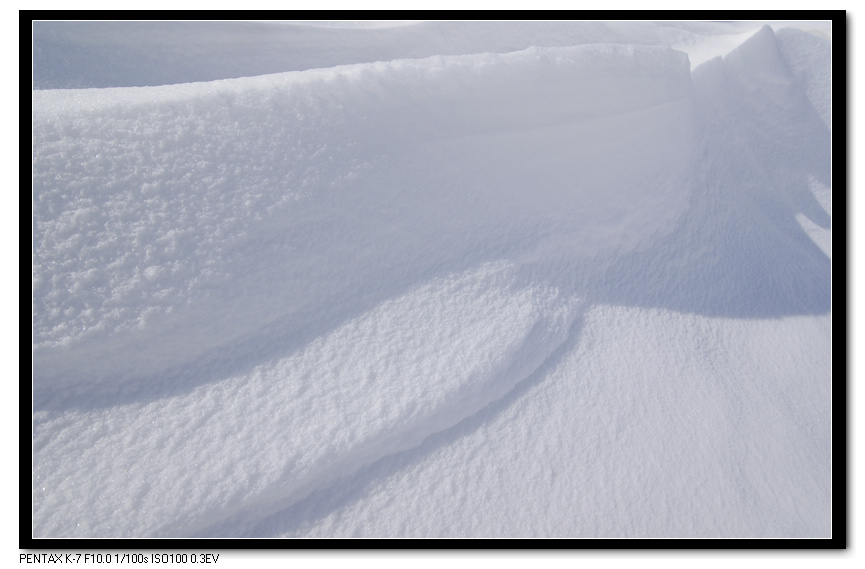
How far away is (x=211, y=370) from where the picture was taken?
2.49 ft

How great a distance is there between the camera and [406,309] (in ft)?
2.78

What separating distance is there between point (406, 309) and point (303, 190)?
10.8 inches

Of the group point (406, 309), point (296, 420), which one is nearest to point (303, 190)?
point (406, 309)

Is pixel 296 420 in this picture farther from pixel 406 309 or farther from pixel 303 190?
pixel 303 190

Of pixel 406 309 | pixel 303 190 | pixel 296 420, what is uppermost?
pixel 303 190

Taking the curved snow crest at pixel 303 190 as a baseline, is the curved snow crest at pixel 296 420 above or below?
below

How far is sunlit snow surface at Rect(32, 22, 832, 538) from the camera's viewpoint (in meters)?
0.71

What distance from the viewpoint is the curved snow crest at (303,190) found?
75 cm

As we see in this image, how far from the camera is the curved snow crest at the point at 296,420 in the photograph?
26.0 inches

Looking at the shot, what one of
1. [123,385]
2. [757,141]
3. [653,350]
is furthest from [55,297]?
[757,141]

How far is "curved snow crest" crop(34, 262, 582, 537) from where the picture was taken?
0.66 meters

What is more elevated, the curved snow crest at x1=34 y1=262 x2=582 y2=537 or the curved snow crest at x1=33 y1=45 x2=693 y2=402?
the curved snow crest at x1=33 y1=45 x2=693 y2=402

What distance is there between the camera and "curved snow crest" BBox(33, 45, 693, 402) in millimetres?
753

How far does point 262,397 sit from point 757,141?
52.2 inches
